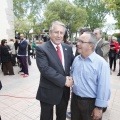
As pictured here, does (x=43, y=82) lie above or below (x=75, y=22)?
below

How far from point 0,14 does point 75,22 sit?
23.5 meters

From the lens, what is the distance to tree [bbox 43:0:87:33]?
31058 mm

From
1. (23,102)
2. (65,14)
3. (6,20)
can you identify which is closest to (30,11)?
(65,14)

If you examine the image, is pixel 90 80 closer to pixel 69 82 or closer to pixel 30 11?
pixel 69 82

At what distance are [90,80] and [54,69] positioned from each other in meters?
0.50

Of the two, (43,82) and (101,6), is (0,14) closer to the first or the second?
(43,82)

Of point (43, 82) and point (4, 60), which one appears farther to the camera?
point (4, 60)

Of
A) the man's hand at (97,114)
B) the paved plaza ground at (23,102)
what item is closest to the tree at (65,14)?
the paved plaza ground at (23,102)

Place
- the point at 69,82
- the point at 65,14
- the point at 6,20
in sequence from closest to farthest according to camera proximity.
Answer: the point at 69,82 < the point at 6,20 < the point at 65,14

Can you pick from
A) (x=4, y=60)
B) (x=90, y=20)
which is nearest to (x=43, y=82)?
(x=4, y=60)

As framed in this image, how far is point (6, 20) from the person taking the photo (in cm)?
1083

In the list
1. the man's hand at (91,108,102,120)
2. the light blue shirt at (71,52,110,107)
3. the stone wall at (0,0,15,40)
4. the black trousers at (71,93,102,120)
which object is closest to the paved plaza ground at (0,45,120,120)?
the black trousers at (71,93,102,120)

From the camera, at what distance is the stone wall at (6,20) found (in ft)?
34.4

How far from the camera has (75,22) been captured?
32375mm
